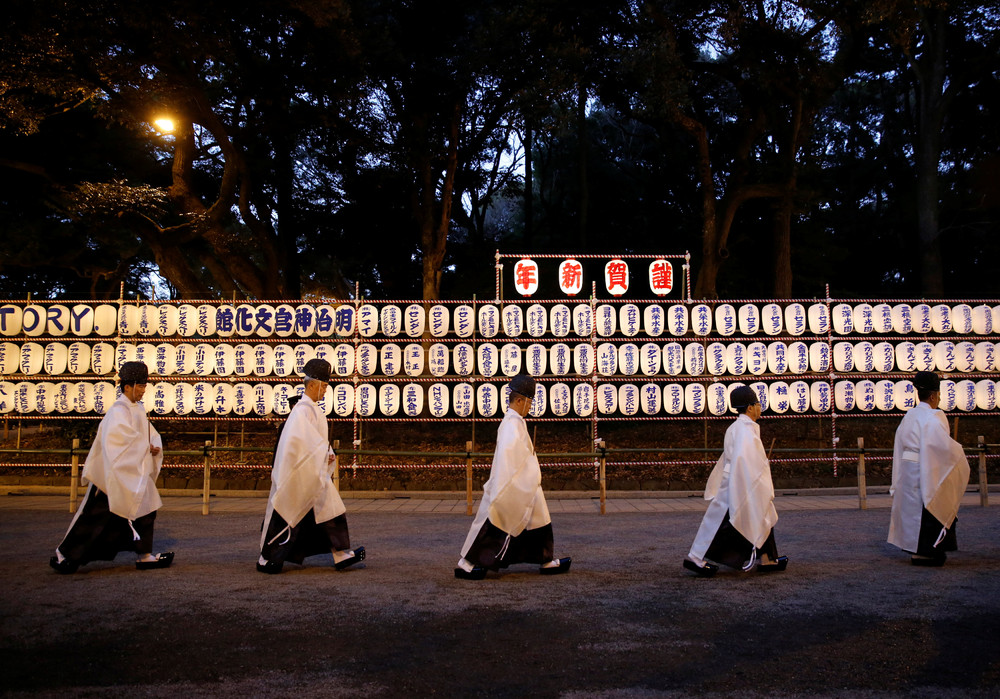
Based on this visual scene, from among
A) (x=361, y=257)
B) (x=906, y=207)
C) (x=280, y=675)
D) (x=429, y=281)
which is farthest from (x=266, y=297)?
(x=906, y=207)

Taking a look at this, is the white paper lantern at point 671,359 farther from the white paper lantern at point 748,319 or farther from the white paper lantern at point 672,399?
the white paper lantern at point 748,319

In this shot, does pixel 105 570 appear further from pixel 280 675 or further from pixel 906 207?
pixel 906 207

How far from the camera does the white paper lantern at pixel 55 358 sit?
45.3ft

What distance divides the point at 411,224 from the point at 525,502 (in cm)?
1913

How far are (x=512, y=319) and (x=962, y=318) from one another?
838 centimetres

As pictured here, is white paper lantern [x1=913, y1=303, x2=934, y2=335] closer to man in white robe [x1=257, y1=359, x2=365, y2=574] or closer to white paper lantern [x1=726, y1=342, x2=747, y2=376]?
white paper lantern [x1=726, y1=342, x2=747, y2=376]

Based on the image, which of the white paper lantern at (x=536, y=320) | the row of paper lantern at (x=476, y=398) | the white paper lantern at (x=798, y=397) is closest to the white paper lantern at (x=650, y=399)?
the row of paper lantern at (x=476, y=398)

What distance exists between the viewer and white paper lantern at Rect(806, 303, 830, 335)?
13883mm

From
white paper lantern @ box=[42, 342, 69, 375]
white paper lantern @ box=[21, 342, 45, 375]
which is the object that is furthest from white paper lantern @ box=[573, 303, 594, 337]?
white paper lantern @ box=[21, 342, 45, 375]

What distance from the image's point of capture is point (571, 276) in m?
16.2

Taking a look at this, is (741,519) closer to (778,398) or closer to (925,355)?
(778,398)

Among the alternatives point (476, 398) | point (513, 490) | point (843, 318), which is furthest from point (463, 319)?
point (513, 490)

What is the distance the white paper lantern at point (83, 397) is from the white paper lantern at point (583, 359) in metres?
8.84

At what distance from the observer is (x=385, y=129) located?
57.7ft
